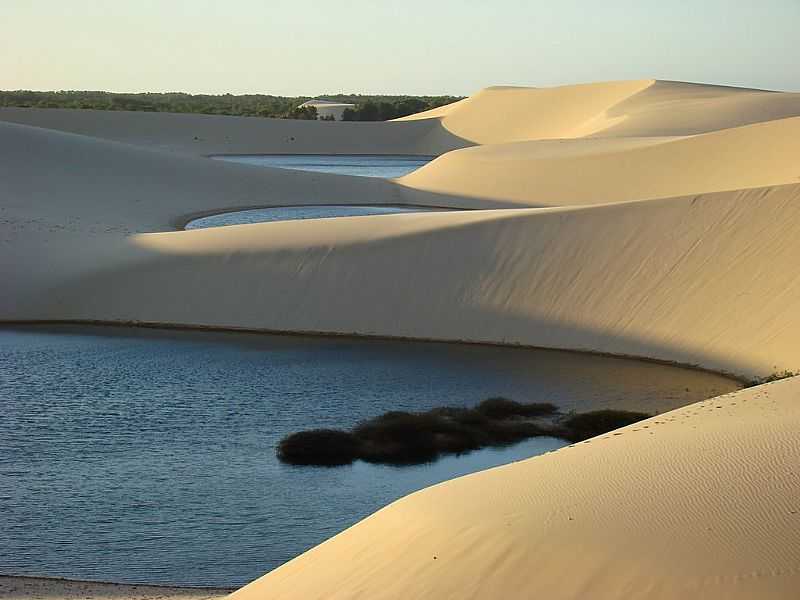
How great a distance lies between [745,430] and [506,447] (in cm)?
671

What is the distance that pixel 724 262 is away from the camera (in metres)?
25.8

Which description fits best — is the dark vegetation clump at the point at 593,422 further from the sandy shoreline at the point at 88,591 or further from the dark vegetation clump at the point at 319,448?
the sandy shoreline at the point at 88,591

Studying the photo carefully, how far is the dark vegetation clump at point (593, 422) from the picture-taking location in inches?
690

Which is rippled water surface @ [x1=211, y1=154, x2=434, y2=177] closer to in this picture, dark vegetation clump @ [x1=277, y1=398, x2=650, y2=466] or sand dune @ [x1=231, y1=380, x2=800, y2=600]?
dark vegetation clump @ [x1=277, y1=398, x2=650, y2=466]

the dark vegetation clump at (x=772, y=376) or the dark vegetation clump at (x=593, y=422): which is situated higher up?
the dark vegetation clump at (x=593, y=422)

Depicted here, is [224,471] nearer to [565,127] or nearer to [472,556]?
[472,556]

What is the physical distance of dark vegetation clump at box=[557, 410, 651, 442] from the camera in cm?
1752

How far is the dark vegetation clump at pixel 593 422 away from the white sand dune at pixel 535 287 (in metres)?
4.17

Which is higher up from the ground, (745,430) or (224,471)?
(745,430)

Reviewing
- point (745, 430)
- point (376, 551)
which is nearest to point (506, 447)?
point (745, 430)

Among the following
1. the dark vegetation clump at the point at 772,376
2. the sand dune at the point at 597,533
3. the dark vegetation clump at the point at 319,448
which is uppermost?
the sand dune at the point at 597,533

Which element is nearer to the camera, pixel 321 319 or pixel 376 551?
pixel 376 551

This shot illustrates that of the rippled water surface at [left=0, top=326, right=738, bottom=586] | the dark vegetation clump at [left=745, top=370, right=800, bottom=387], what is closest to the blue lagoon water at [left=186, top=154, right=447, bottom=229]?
the rippled water surface at [left=0, top=326, right=738, bottom=586]

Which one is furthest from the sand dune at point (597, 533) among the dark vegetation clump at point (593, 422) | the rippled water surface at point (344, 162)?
the rippled water surface at point (344, 162)
